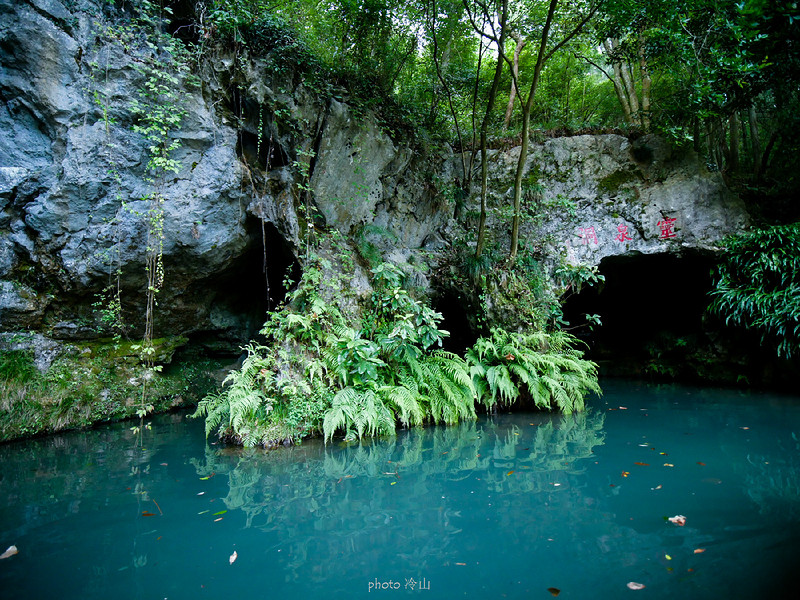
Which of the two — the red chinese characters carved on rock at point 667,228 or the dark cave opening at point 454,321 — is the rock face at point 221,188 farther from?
the dark cave opening at point 454,321

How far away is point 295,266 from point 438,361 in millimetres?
3005

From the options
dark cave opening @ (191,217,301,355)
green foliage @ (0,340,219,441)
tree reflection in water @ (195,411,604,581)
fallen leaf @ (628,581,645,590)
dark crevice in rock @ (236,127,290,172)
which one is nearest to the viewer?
fallen leaf @ (628,581,645,590)

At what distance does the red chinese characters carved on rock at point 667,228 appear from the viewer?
7.94 metres

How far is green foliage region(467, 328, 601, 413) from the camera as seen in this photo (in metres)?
6.04

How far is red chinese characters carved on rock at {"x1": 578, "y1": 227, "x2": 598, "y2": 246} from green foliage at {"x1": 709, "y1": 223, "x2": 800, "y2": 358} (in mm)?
2192

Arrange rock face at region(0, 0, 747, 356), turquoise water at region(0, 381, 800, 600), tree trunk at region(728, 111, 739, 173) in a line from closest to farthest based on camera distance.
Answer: turquoise water at region(0, 381, 800, 600)
rock face at region(0, 0, 747, 356)
tree trunk at region(728, 111, 739, 173)

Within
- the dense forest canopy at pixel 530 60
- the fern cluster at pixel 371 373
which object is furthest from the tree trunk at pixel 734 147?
the fern cluster at pixel 371 373

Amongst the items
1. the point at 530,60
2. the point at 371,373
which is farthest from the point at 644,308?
the point at 371,373

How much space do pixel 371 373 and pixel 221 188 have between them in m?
3.74

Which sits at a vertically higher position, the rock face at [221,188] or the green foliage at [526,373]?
the rock face at [221,188]

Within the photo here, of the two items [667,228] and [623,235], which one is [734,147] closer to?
[667,228]

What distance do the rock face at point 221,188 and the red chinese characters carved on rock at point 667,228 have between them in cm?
5

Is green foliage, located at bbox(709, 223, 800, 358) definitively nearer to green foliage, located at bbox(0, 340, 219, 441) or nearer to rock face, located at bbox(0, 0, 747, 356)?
rock face, located at bbox(0, 0, 747, 356)

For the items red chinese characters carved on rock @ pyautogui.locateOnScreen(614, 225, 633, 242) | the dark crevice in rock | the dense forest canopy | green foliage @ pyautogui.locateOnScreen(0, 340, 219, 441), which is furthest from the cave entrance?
green foliage @ pyautogui.locateOnScreen(0, 340, 219, 441)
